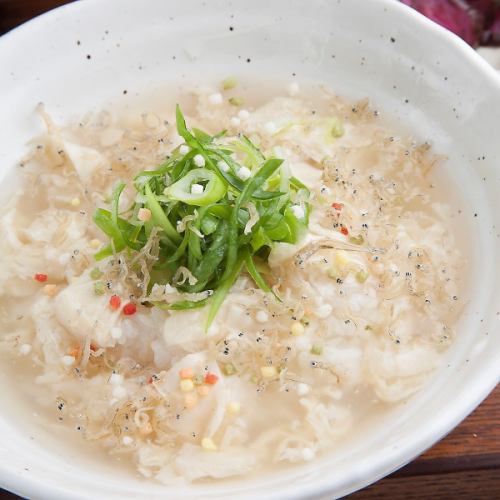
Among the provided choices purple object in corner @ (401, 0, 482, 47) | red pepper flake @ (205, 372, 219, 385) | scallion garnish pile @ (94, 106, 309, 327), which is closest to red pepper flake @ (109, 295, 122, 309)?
scallion garnish pile @ (94, 106, 309, 327)

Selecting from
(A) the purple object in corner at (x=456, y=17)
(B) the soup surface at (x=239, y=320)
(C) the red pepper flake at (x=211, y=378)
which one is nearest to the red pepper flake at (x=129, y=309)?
(B) the soup surface at (x=239, y=320)

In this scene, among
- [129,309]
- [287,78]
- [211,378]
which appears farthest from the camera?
[287,78]

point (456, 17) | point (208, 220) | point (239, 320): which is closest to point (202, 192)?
point (208, 220)

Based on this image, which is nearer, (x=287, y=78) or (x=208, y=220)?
(x=208, y=220)

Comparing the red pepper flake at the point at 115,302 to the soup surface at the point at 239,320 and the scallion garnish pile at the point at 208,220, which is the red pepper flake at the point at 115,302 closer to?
the soup surface at the point at 239,320

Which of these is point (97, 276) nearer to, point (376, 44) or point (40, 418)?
point (40, 418)

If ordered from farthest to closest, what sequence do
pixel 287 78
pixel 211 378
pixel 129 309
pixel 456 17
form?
pixel 456 17 → pixel 287 78 → pixel 129 309 → pixel 211 378

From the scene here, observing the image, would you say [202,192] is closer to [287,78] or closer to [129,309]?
[129,309]
